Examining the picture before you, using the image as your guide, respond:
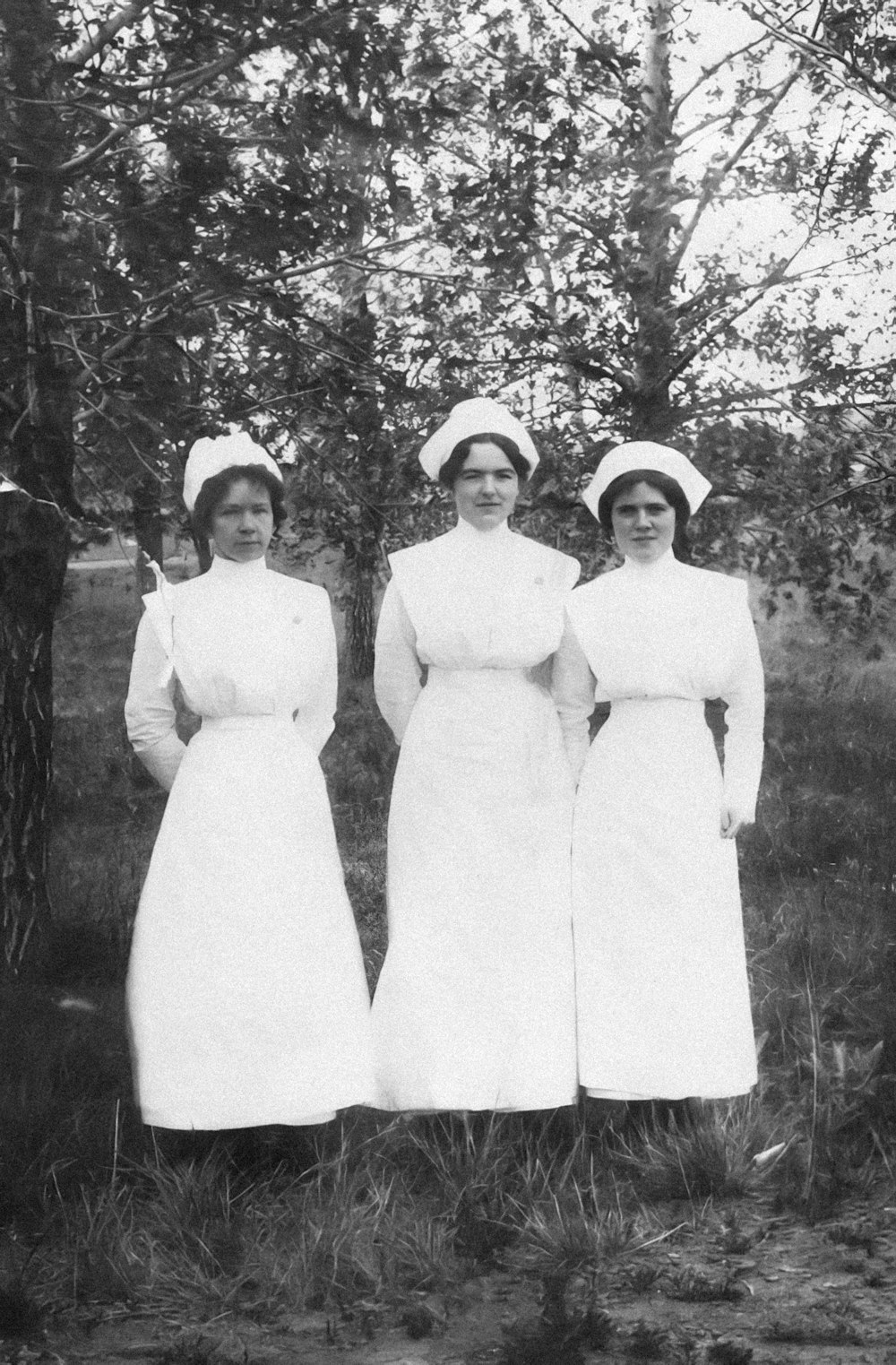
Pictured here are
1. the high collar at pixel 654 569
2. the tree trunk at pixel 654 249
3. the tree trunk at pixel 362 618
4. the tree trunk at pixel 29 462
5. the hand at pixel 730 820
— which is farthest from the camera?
the tree trunk at pixel 654 249

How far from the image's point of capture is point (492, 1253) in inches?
145

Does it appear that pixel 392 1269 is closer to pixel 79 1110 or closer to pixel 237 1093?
pixel 237 1093

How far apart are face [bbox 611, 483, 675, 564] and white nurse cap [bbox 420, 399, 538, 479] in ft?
1.06

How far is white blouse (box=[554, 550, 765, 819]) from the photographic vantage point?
4.25 meters

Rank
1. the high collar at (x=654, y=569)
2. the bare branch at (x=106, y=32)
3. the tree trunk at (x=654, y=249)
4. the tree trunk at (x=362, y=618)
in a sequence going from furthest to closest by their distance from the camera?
1. the tree trunk at (x=654, y=249)
2. the tree trunk at (x=362, y=618)
3. the high collar at (x=654, y=569)
4. the bare branch at (x=106, y=32)

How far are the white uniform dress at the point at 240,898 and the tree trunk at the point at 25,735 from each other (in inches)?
35.6

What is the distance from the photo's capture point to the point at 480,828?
14.0 ft

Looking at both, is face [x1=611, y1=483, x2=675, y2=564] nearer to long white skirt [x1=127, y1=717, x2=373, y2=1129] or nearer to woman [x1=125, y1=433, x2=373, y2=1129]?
woman [x1=125, y1=433, x2=373, y2=1129]

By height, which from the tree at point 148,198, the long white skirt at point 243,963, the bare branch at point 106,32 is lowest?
the long white skirt at point 243,963

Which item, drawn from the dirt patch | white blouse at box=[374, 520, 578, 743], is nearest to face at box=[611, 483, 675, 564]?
white blouse at box=[374, 520, 578, 743]

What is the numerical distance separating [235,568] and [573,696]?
44.0 inches

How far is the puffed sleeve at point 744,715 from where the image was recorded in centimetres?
427

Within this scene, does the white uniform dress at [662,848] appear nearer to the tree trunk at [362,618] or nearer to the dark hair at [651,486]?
the dark hair at [651,486]

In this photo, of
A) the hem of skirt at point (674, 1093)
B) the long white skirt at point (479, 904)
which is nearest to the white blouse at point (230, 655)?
the long white skirt at point (479, 904)
